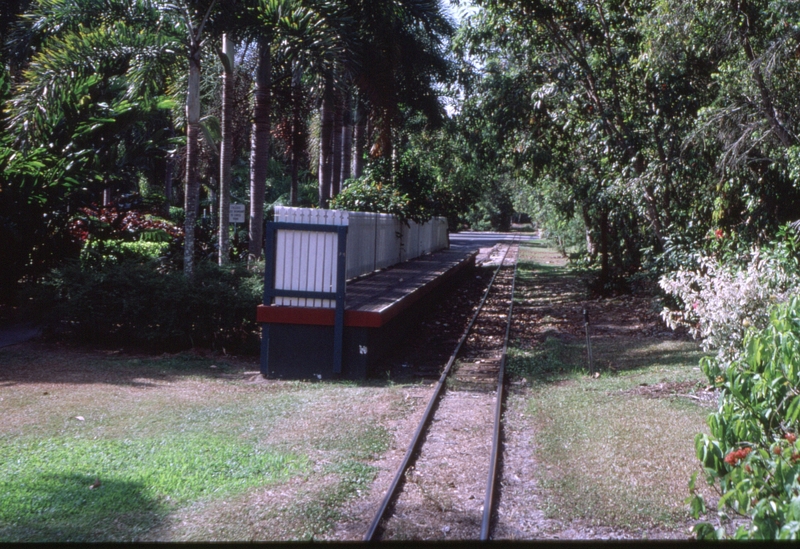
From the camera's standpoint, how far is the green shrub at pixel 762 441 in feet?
10.8

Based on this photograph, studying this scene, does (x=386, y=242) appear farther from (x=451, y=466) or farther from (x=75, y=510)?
(x=75, y=510)

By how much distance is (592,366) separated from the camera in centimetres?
1161

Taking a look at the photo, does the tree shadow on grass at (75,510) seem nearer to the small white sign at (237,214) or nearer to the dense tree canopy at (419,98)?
the dense tree canopy at (419,98)

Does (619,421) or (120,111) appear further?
→ (120,111)

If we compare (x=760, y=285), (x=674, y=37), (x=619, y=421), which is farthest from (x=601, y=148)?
(x=619, y=421)

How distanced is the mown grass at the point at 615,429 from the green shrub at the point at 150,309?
4241 mm

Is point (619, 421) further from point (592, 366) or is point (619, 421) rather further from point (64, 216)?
point (64, 216)

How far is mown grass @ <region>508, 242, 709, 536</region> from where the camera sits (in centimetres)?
598

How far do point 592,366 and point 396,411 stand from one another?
12.7 feet

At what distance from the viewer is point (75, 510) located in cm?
558

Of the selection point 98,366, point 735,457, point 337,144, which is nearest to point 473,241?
point 337,144

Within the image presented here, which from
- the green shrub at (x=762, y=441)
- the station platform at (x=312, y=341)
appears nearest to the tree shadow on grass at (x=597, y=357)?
the station platform at (x=312, y=341)

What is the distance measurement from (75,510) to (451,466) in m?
3.05

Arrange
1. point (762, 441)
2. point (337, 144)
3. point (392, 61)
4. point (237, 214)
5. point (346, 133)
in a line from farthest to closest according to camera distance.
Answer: point (346, 133) → point (337, 144) → point (392, 61) → point (237, 214) → point (762, 441)
